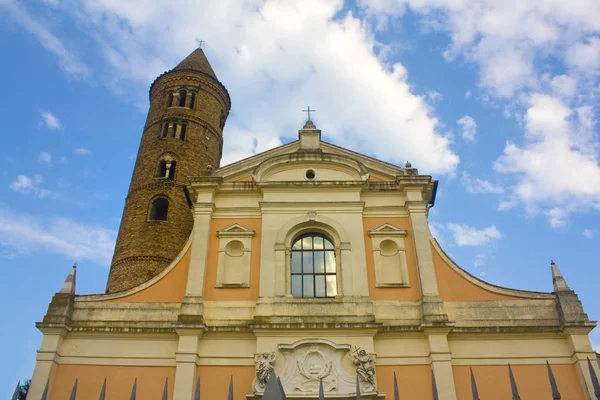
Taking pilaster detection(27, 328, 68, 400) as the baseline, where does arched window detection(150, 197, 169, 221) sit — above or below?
above

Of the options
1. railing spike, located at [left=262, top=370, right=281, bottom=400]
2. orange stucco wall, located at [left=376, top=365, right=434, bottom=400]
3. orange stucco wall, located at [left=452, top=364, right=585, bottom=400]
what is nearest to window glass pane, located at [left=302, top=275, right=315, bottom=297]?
orange stucco wall, located at [left=376, top=365, right=434, bottom=400]

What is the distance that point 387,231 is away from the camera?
14.6m

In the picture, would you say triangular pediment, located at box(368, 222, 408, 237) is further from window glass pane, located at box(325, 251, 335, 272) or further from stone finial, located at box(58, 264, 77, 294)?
stone finial, located at box(58, 264, 77, 294)

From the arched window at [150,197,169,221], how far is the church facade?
5.43 meters

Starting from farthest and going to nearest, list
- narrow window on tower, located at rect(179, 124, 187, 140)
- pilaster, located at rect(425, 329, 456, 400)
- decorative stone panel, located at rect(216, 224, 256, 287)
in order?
narrow window on tower, located at rect(179, 124, 187, 140), decorative stone panel, located at rect(216, 224, 256, 287), pilaster, located at rect(425, 329, 456, 400)

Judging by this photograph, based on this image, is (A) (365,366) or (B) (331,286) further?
(B) (331,286)

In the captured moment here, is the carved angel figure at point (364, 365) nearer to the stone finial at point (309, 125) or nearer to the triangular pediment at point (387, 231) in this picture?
the triangular pediment at point (387, 231)

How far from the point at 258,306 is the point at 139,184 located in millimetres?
10466

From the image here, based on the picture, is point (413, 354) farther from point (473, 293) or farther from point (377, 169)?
point (377, 169)

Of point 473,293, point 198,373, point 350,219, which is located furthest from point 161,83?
point 473,293

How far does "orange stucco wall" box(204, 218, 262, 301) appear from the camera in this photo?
13648 millimetres

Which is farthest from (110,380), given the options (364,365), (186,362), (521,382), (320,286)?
(521,382)

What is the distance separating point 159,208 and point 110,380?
370 inches

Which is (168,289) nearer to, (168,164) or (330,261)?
(330,261)
